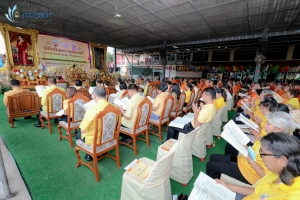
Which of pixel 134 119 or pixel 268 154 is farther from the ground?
pixel 268 154

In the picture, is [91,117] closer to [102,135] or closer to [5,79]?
[102,135]

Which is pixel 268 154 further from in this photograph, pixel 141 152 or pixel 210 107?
pixel 141 152

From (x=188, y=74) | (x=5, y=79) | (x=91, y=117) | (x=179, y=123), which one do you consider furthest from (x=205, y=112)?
(x=188, y=74)

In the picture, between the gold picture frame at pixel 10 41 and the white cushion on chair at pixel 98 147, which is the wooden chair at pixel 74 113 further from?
the gold picture frame at pixel 10 41

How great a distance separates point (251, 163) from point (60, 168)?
92.2 inches

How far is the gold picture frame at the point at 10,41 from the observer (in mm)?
7404

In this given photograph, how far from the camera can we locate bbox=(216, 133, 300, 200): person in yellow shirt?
0.74 m

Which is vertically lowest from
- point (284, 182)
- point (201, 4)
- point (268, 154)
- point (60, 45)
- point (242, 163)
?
point (242, 163)

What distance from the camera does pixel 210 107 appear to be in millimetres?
2098

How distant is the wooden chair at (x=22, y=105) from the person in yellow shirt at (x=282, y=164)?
4.28 metres

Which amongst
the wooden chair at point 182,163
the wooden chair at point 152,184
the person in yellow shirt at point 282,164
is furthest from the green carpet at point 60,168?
the person in yellow shirt at point 282,164

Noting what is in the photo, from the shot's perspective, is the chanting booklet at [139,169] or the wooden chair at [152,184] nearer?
the wooden chair at [152,184]

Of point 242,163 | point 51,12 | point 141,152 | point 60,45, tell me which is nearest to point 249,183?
point 242,163

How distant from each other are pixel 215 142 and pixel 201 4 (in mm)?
4707
